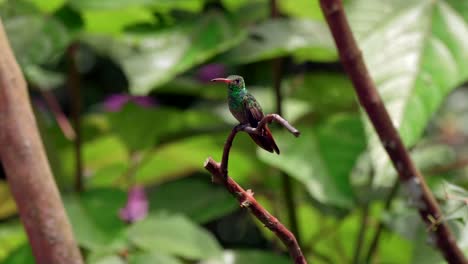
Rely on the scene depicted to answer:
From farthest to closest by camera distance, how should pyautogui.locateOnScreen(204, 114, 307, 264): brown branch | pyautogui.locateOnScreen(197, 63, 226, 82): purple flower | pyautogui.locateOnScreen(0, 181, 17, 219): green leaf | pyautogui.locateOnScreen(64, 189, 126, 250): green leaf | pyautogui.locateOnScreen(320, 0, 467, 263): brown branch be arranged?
1. pyautogui.locateOnScreen(197, 63, 226, 82): purple flower
2. pyautogui.locateOnScreen(0, 181, 17, 219): green leaf
3. pyautogui.locateOnScreen(64, 189, 126, 250): green leaf
4. pyautogui.locateOnScreen(320, 0, 467, 263): brown branch
5. pyautogui.locateOnScreen(204, 114, 307, 264): brown branch

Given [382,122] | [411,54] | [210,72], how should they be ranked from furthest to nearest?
[210,72], [411,54], [382,122]

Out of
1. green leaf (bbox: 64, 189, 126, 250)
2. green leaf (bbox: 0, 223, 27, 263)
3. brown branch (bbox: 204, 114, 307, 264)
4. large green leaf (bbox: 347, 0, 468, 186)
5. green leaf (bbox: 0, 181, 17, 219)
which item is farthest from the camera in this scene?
green leaf (bbox: 0, 181, 17, 219)

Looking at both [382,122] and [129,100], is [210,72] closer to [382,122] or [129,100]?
[129,100]

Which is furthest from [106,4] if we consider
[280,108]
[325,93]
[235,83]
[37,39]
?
[235,83]

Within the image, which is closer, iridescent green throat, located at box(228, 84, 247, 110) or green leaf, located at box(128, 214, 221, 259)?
iridescent green throat, located at box(228, 84, 247, 110)

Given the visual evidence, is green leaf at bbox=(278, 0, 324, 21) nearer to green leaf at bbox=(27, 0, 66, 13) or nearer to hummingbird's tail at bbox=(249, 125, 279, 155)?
green leaf at bbox=(27, 0, 66, 13)

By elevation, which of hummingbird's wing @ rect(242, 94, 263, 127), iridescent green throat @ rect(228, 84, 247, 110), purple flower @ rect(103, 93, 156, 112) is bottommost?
purple flower @ rect(103, 93, 156, 112)

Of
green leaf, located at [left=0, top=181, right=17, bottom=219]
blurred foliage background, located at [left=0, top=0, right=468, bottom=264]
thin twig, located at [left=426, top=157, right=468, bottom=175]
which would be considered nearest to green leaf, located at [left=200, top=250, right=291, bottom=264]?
blurred foliage background, located at [left=0, top=0, right=468, bottom=264]

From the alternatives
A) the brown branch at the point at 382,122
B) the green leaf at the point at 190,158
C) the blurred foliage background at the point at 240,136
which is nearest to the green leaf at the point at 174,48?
the blurred foliage background at the point at 240,136
